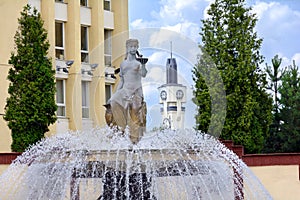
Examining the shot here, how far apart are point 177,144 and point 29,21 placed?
29.3ft

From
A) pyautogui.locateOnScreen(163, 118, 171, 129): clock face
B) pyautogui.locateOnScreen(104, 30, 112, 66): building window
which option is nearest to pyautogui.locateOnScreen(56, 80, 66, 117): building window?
pyautogui.locateOnScreen(104, 30, 112, 66): building window

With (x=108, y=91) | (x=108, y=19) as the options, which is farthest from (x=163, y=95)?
(x=108, y=19)

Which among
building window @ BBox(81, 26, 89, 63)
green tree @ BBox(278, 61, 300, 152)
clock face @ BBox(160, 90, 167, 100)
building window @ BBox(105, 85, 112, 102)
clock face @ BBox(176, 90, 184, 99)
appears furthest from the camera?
green tree @ BBox(278, 61, 300, 152)

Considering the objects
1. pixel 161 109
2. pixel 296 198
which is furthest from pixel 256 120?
pixel 161 109

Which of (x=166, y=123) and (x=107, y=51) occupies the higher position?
(x=107, y=51)

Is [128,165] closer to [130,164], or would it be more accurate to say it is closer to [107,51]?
[130,164]

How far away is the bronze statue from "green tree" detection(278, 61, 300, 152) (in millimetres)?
14673

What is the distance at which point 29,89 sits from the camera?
17.3 m

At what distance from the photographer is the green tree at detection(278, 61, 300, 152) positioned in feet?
82.5

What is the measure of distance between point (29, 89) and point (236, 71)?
19.6 ft

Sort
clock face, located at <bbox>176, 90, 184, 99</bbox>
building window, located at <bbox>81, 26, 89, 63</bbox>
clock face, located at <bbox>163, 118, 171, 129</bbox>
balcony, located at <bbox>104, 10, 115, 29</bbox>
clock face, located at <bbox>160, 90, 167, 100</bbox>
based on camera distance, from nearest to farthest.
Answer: clock face, located at <bbox>163, 118, 171, 129</bbox>
clock face, located at <bbox>160, 90, 167, 100</bbox>
clock face, located at <bbox>176, 90, 184, 99</bbox>
building window, located at <bbox>81, 26, 89, 63</bbox>
balcony, located at <bbox>104, 10, 115, 29</bbox>

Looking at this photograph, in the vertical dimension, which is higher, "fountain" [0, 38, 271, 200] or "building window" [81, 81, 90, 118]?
"building window" [81, 81, 90, 118]

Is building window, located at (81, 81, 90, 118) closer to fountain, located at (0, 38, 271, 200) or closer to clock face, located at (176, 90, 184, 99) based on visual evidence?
clock face, located at (176, 90, 184, 99)

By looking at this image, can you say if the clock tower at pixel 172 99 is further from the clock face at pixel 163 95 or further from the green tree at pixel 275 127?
the green tree at pixel 275 127
